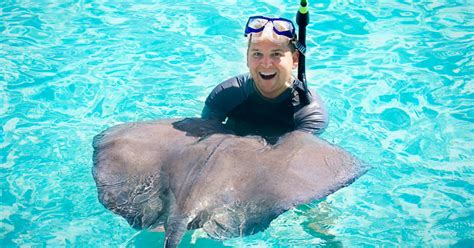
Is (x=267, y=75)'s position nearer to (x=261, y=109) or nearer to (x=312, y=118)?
(x=261, y=109)

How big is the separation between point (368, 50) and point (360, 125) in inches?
80.3

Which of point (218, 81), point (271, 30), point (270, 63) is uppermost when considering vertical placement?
point (271, 30)

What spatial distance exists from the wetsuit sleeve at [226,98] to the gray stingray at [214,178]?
891mm

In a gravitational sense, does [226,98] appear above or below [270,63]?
below

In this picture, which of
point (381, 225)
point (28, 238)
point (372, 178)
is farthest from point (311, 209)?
point (28, 238)

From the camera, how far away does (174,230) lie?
332 centimetres

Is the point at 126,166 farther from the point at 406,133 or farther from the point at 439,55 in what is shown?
the point at 439,55

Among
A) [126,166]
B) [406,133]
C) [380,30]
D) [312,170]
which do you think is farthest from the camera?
[380,30]

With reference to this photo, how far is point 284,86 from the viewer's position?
475 cm

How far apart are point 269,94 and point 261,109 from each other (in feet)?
0.54

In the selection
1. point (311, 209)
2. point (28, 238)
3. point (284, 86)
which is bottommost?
point (28, 238)

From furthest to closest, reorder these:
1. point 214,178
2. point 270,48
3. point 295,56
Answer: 1. point 295,56
2. point 270,48
3. point 214,178

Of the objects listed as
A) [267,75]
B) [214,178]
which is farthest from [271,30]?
[214,178]

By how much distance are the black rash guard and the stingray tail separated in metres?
1.41
